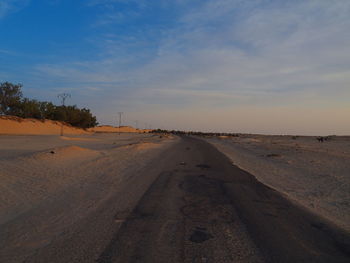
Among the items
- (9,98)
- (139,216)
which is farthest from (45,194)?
(9,98)

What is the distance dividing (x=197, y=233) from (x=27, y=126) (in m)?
68.6

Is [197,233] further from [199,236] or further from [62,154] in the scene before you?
[62,154]

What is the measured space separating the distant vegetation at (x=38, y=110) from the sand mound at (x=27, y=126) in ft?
9.85

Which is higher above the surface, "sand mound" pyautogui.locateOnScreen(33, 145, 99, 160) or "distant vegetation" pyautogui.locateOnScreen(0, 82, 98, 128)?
"distant vegetation" pyautogui.locateOnScreen(0, 82, 98, 128)

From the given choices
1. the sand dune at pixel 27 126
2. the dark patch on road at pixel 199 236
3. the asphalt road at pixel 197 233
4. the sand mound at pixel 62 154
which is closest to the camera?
the asphalt road at pixel 197 233

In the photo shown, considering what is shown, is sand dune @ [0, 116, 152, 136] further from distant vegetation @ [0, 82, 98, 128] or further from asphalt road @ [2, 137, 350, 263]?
asphalt road @ [2, 137, 350, 263]

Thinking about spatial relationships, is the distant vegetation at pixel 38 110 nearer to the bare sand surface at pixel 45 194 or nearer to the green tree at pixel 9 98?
the green tree at pixel 9 98

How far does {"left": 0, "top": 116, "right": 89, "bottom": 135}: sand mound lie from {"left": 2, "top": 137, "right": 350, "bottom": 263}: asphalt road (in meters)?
59.0

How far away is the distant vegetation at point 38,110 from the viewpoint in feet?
206

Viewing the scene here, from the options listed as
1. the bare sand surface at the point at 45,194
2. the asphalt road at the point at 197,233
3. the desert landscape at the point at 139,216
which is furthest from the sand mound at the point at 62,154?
the asphalt road at the point at 197,233

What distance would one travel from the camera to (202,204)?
8.45 m

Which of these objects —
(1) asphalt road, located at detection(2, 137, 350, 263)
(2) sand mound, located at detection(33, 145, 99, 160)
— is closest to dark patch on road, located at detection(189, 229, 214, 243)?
(1) asphalt road, located at detection(2, 137, 350, 263)

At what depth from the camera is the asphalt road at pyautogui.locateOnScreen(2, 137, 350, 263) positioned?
16.1ft

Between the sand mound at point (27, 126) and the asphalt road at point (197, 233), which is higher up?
the sand mound at point (27, 126)
